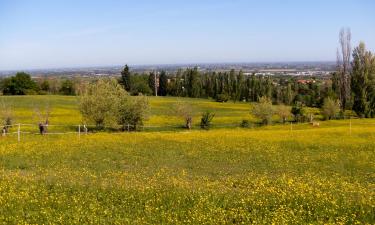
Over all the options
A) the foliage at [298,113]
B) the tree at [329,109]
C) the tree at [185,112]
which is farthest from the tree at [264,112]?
the tree at [329,109]

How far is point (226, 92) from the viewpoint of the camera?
147 metres

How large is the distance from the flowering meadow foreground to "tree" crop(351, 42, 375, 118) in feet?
186

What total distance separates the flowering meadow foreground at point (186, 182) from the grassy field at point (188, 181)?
5 cm

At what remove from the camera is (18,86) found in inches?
4892

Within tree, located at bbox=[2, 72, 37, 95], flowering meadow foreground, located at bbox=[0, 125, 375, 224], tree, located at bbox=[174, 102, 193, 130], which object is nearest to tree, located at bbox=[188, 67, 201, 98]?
tree, located at bbox=[2, 72, 37, 95]

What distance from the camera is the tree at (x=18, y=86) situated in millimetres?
124312

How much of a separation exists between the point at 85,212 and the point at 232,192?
6.21 meters

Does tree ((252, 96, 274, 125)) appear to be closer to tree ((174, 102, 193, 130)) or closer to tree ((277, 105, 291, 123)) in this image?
tree ((277, 105, 291, 123))

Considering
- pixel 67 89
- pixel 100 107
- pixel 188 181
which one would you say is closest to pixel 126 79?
pixel 67 89

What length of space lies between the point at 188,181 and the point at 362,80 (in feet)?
261

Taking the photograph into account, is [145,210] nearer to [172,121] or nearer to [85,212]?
[85,212]

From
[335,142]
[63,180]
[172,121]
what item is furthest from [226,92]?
[63,180]

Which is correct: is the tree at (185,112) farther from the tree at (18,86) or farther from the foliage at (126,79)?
the tree at (18,86)

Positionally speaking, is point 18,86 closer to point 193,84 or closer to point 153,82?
point 153,82
